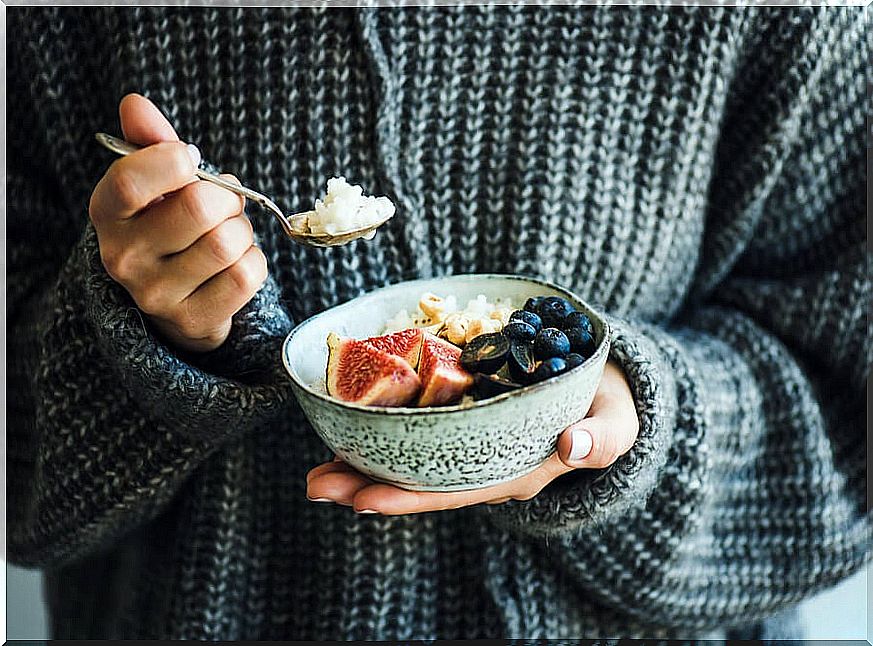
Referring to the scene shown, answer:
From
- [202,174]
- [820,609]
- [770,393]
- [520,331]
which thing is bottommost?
[820,609]

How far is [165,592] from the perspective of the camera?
85 cm

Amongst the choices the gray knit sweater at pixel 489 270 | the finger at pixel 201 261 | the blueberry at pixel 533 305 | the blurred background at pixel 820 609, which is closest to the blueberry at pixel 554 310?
the blueberry at pixel 533 305

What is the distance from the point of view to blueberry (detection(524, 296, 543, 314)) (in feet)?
2.00

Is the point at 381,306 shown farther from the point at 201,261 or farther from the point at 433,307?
the point at 201,261

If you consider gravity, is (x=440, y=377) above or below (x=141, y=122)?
below

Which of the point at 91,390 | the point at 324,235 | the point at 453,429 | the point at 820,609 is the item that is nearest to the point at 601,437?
the point at 453,429

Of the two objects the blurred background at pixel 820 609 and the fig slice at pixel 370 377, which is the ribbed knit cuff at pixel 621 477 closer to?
the fig slice at pixel 370 377

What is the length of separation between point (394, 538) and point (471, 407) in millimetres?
349

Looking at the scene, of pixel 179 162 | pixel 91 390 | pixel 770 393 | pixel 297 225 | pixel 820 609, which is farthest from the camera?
pixel 820 609

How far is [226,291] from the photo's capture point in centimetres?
56

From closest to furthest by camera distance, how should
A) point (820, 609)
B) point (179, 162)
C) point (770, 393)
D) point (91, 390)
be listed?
1. point (179, 162)
2. point (91, 390)
3. point (770, 393)
4. point (820, 609)

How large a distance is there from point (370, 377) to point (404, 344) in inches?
1.8

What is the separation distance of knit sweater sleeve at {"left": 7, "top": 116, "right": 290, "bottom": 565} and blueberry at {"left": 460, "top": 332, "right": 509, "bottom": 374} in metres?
0.17

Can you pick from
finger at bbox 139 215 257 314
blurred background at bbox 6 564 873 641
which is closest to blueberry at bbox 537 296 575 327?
finger at bbox 139 215 257 314
